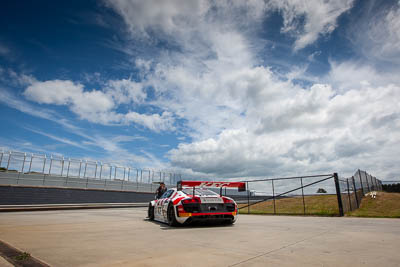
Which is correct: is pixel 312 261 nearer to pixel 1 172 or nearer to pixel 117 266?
pixel 117 266

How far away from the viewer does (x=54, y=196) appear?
2388 cm

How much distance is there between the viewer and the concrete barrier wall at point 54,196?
20.9 meters

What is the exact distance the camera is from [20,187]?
21.8 m

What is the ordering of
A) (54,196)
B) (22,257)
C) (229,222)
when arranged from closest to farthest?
(22,257) → (229,222) → (54,196)

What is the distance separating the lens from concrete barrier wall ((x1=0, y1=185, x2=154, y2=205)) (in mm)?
A: 20906

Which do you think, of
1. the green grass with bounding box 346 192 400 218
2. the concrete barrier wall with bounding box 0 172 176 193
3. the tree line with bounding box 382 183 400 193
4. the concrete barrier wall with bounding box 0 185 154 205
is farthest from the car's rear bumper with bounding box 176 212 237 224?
the tree line with bounding box 382 183 400 193

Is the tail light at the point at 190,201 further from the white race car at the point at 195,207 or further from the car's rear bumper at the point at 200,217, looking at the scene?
the car's rear bumper at the point at 200,217

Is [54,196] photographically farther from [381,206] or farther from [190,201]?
[381,206]

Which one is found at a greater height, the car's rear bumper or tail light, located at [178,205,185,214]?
tail light, located at [178,205,185,214]

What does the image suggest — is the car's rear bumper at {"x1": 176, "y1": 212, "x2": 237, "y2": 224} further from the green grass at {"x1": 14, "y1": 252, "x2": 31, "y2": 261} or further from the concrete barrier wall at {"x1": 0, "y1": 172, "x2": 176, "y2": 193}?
the concrete barrier wall at {"x1": 0, "y1": 172, "x2": 176, "y2": 193}

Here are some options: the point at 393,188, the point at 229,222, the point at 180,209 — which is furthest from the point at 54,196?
the point at 393,188

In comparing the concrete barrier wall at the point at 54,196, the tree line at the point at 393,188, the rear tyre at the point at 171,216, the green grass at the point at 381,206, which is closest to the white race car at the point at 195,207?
the rear tyre at the point at 171,216

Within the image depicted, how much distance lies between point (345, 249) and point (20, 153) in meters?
29.1

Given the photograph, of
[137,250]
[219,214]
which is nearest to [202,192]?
[219,214]
